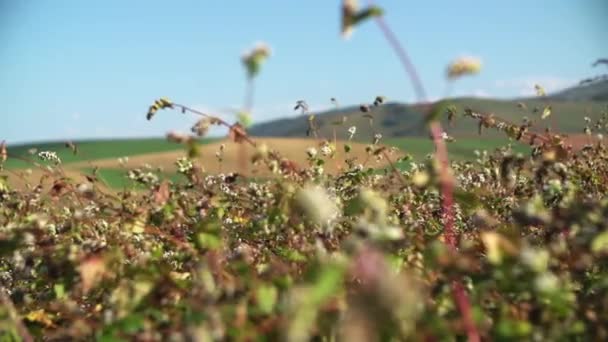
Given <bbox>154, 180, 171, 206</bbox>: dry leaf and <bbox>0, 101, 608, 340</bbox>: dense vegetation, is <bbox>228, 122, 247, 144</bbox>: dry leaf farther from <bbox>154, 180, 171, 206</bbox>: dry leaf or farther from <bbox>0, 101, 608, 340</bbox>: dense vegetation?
<bbox>154, 180, 171, 206</bbox>: dry leaf

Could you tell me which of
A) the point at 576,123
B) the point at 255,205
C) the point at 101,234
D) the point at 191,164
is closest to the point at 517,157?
the point at 255,205

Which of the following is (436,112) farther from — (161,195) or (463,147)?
(463,147)

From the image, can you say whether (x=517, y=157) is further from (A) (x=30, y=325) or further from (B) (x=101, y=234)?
(B) (x=101, y=234)

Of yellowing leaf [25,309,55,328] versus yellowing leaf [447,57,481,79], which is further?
yellowing leaf [25,309,55,328]

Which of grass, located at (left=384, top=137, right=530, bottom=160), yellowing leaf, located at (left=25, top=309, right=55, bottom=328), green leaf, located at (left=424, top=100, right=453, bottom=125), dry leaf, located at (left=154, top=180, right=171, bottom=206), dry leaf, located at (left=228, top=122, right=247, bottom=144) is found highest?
green leaf, located at (left=424, top=100, right=453, bottom=125)

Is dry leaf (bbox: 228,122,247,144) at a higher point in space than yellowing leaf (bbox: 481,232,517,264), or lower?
higher

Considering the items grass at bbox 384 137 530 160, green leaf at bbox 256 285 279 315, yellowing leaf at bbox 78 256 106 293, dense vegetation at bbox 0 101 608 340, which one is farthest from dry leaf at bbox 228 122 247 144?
grass at bbox 384 137 530 160

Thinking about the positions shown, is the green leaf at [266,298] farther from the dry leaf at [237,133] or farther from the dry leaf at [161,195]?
the dry leaf at [161,195]

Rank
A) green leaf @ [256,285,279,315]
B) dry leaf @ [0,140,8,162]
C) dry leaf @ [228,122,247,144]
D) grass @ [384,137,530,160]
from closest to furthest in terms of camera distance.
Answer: green leaf @ [256,285,279,315] < dry leaf @ [228,122,247,144] < dry leaf @ [0,140,8,162] < grass @ [384,137,530,160]

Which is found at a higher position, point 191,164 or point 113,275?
point 191,164

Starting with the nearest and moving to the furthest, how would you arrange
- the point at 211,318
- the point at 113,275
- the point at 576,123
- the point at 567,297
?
the point at 211,318
the point at 567,297
the point at 113,275
the point at 576,123

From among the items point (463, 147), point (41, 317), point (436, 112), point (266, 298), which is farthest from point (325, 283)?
point (463, 147)

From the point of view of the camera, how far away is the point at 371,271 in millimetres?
1602

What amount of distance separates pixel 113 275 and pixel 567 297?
1.76 m
